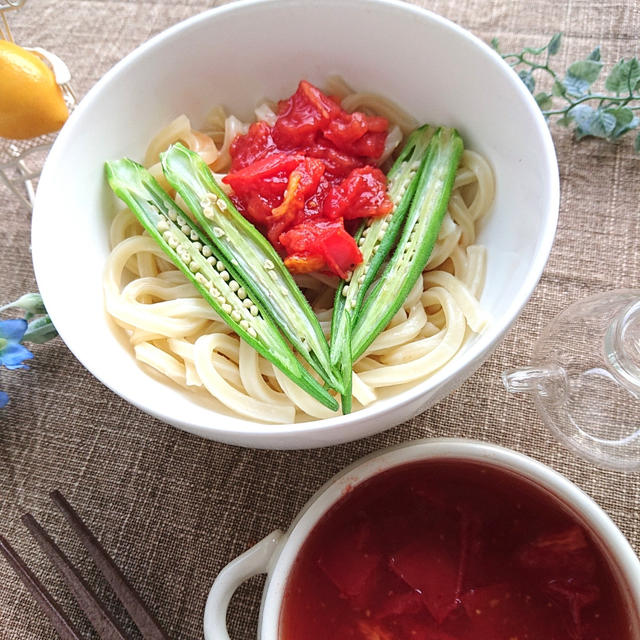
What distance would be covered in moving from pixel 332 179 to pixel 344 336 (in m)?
0.43

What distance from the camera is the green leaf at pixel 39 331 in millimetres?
1887

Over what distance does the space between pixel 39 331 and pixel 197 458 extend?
0.55m

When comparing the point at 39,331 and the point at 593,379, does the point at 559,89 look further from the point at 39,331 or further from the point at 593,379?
the point at 39,331

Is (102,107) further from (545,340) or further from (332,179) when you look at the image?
(545,340)

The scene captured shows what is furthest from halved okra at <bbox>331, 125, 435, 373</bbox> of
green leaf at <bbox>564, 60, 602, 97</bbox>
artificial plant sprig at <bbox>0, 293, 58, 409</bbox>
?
artificial plant sprig at <bbox>0, 293, 58, 409</bbox>

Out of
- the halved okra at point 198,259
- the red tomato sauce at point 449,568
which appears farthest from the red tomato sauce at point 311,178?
the red tomato sauce at point 449,568

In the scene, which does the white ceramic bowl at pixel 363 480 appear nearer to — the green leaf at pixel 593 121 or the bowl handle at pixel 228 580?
the bowl handle at pixel 228 580

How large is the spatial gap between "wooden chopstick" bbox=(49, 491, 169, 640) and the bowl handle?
165mm

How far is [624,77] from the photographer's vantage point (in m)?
2.03

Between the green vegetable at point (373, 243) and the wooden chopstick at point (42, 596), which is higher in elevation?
the green vegetable at point (373, 243)

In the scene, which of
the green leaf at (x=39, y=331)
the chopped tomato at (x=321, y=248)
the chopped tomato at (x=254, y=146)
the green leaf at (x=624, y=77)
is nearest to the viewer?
the chopped tomato at (x=321, y=248)

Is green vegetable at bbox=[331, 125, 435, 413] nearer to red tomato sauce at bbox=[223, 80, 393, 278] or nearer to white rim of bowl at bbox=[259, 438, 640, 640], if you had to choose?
red tomato sauce at bbox=[223, 80, 393, 278]

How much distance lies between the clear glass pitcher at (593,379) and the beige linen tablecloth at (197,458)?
0.06 meters

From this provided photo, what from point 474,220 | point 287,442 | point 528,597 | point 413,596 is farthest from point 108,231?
point 528,597
